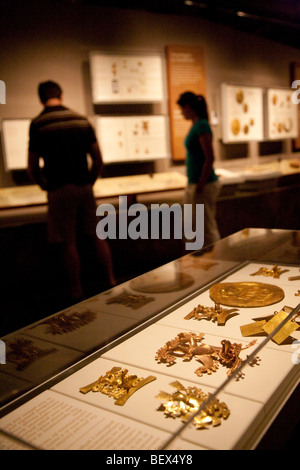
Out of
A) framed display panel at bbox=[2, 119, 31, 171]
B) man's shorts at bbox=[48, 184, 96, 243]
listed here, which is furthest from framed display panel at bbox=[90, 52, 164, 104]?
man's shorts at bbox=[48, 184, 96, 243]

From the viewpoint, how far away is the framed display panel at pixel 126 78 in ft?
14.2

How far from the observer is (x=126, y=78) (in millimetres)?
4461

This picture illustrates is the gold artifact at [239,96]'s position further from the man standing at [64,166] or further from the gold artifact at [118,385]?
the gold artifact at [118,385]

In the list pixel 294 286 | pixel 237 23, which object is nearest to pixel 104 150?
pixel 237 23

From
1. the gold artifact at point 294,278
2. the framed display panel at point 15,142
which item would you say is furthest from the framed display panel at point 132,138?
the gold artifact at point 294,278

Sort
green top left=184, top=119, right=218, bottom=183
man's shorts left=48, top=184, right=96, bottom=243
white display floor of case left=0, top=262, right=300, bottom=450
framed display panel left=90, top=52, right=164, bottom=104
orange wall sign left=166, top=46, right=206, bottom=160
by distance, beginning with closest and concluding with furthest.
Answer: white display floor of case left=0, top=262, right=300, bottom=450, man's shorts left=48, top=184, right=96, bottom=243, green top left=184, top=119, right=218, bottom=183, framed display panel left=90, top=52, right=164, bottom=104, orange wall sign left=166, top=46, right=206, bottom=160

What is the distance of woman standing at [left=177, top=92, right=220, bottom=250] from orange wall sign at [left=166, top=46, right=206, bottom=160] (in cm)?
152

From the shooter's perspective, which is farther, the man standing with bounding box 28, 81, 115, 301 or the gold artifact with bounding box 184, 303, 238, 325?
the man standing with bounding box 28, 81, 115, 301

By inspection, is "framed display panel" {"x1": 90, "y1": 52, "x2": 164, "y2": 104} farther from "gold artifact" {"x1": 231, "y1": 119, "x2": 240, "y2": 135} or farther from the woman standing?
the woman standing

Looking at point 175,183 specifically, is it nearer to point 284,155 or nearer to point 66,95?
point 66,95

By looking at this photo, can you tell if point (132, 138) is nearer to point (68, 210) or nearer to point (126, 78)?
point (126, 78)

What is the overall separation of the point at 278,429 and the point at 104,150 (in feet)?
12.5

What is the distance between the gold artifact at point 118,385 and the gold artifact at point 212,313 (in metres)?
0.39

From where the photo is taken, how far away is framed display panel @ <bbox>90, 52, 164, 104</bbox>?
4340mm
